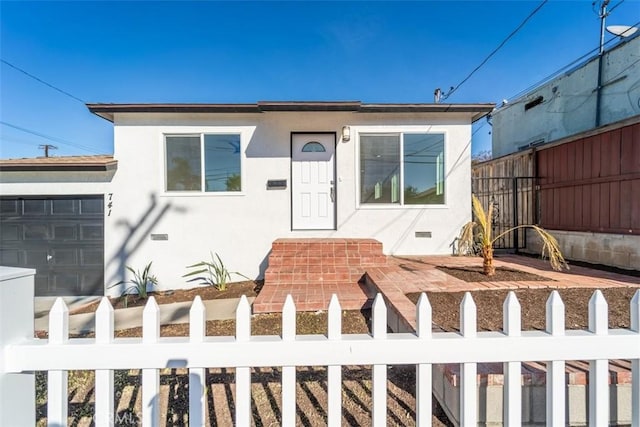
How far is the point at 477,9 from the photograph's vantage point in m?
7.28

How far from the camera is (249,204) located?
5828 mm

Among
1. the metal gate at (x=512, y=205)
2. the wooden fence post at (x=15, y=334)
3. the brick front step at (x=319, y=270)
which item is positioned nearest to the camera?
the wooden fence post at (x=15, y=334)

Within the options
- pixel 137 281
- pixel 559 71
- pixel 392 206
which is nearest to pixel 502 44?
pixel 559 71

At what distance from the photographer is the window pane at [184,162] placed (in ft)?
19.1

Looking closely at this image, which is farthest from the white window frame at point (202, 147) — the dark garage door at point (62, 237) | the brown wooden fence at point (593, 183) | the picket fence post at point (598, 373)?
the brown wooden fence at point (593, 183)

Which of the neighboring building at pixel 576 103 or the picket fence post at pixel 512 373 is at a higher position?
the neighboring building at pixel 576 103

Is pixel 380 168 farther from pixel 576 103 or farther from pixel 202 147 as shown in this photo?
pixel 576 103

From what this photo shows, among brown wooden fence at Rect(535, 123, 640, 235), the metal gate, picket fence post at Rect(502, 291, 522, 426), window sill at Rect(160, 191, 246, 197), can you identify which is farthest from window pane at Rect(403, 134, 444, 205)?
picket fence post at Rect(502, 291, 522, 426)

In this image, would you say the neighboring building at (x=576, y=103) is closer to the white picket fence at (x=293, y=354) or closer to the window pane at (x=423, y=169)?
the window pane at (x=423, y=169)

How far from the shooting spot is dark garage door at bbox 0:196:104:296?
5691mm

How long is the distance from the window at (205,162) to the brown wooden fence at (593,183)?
656cm

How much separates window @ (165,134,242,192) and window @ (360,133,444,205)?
2690mm

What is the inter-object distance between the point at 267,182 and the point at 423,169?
333 cm

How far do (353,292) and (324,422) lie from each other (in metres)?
2.38
